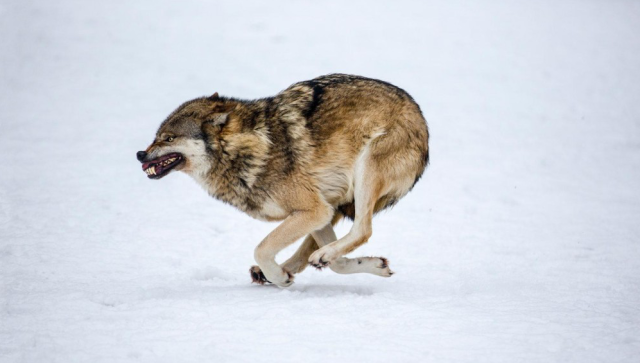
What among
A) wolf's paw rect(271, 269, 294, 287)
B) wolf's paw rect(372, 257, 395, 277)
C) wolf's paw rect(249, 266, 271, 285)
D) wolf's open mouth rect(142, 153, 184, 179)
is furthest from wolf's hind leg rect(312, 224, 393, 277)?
wolf's open mouth rect(142, 153, 184, 179)

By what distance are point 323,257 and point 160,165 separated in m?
1.66

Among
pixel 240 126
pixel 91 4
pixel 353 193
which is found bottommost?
pixel 353 193

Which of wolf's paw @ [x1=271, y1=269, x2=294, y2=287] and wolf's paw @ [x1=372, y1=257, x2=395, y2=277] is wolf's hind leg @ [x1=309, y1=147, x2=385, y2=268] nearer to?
wolf's paw @ [x1=372, y1=257, x2=395, y2=277]

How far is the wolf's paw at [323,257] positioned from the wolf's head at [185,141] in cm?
129

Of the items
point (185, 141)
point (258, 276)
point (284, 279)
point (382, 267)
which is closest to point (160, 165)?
point (185, 141)

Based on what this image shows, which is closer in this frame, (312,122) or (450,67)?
(312,122)

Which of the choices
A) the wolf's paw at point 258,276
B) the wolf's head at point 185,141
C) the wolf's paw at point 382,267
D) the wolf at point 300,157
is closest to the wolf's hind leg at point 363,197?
the wolf at point 300,157

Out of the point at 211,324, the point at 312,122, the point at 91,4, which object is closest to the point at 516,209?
the point at 312,122

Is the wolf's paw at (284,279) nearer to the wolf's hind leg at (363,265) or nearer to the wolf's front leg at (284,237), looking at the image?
the wolf's front leg at (284,237)

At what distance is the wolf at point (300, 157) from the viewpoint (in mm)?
5598

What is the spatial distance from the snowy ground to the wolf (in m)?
0.53

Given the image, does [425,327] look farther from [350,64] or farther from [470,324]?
[350,64]

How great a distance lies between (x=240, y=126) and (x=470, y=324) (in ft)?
8.73

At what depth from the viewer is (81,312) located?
487cm
